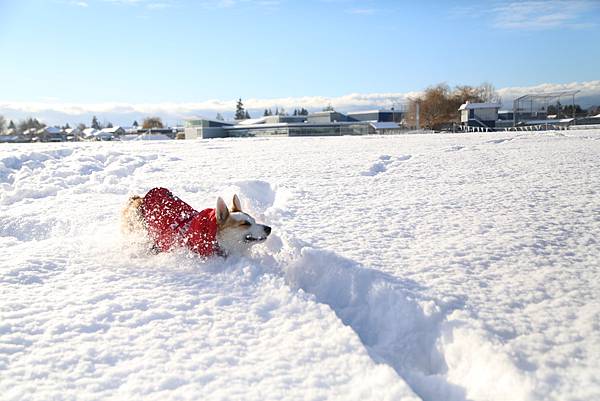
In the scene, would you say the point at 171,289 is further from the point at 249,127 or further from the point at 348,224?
the point at 249,127

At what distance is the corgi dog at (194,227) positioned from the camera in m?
4.89

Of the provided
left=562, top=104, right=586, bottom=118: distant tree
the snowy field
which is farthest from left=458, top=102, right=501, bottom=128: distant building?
the snowy field

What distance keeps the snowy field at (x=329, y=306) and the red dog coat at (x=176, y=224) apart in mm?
169

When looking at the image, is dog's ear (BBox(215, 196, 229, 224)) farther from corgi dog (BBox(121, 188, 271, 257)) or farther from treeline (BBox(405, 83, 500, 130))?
treeline (BBox(405, 83, 500, 130))

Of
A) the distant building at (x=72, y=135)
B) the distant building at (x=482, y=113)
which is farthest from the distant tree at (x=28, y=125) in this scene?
the distant building at (x=482, y=113)

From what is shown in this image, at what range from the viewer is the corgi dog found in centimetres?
489

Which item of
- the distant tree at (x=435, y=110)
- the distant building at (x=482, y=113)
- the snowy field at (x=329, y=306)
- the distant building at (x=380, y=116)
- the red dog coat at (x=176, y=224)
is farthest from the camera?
the distant building at (x=380, y=116)

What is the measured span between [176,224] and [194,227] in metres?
0.35

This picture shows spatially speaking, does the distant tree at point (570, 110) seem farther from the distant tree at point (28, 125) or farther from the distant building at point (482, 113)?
the distant tree at point (28, 125)

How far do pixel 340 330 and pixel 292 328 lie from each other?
1.14ft

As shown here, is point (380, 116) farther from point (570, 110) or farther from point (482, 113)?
point (570, 110)

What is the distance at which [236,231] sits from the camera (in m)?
4.93

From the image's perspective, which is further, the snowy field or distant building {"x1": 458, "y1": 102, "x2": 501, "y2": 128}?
distant building {"x1": 458, "y1": 102, "x2": 501, "y2": 128}

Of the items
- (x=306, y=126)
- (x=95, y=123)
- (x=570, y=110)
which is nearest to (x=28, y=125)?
(x=95, y=123)
